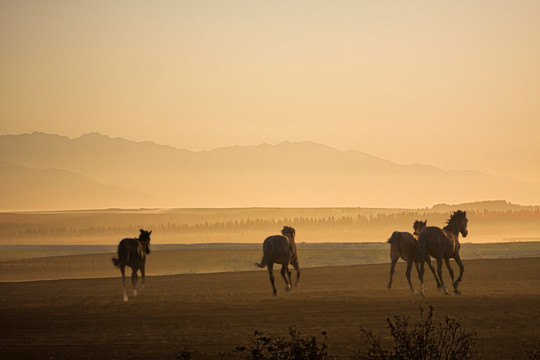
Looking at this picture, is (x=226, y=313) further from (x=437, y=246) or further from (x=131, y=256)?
(x=437, y=246)

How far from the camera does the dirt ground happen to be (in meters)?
16.8

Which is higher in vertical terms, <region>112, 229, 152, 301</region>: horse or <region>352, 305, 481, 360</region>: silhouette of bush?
<region>112, 229, 152, 301</region>: horse

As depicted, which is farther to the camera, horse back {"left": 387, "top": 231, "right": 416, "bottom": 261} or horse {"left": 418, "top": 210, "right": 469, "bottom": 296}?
horse back {"left": 387, "top": 231, "right": 416, "bottom": 261}

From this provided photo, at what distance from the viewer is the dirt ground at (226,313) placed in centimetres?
1680

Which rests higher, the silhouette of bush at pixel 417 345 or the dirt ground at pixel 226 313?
the silhouette of bush at pixel 417 345

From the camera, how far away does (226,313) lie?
22281 millimetres

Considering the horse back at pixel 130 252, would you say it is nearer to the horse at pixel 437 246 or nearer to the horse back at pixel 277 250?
the horse back at pixel 277 250

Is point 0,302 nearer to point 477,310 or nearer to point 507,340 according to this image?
point 477,310

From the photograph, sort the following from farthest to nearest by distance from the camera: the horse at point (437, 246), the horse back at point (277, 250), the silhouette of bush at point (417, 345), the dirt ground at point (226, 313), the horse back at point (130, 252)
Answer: the horse back at point (130, 252) < the horse back at point (277, 250) < the horse at point (437, 246) < the dirt ground at point (226, 313) < the silhouette of bush at point (417, 345)

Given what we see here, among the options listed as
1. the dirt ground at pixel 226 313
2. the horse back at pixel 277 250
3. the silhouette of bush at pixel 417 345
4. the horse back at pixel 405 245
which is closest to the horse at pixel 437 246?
the horse back at pixel 405 245

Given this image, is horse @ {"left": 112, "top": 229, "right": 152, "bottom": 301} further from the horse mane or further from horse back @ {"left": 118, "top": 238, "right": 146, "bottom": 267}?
the horse mane

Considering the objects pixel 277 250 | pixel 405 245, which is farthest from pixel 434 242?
pixel 277 250

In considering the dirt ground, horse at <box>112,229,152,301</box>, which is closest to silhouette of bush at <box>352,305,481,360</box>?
the dirt ground

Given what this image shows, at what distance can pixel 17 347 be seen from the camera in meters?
17.1
